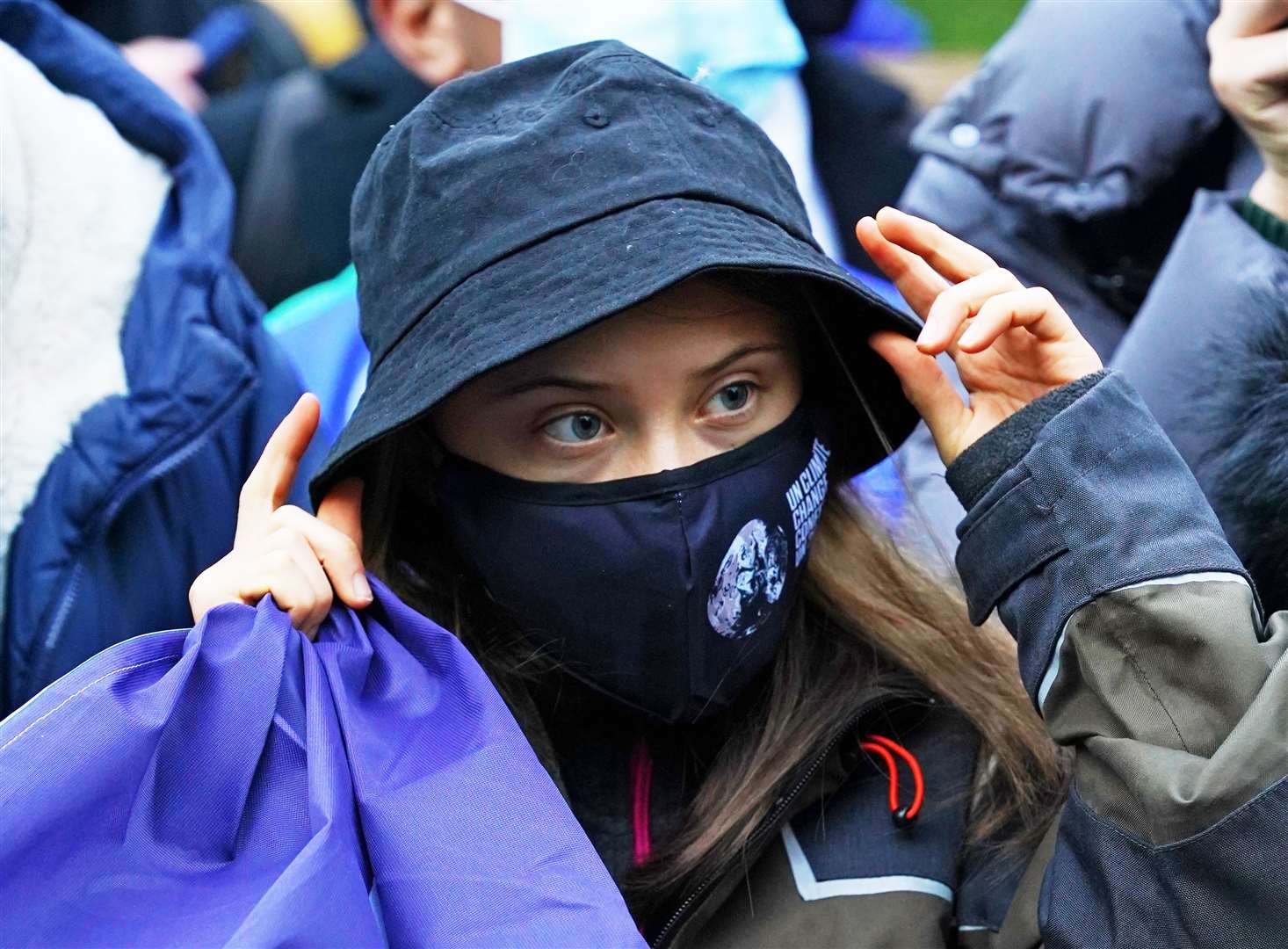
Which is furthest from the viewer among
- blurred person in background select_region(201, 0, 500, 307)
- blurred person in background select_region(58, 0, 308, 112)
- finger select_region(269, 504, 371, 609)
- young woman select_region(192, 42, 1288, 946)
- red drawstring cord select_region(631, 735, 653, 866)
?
blurred person in background select_region(58, 0, 308, 112)

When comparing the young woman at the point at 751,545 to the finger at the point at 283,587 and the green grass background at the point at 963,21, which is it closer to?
the finger at the point at 283,587

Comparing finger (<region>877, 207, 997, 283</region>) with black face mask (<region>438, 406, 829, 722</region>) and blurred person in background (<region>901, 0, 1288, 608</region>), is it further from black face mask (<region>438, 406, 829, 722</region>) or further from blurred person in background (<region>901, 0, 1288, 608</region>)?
blurred person in background (<region>901, 0, 1288, 608</region>)

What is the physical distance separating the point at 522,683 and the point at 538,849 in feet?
1.63

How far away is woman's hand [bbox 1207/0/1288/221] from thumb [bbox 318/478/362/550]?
1.31 m

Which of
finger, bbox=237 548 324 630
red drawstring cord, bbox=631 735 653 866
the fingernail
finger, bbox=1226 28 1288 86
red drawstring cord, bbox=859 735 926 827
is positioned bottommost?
red drawstring cord, bbox=631 735 653 866

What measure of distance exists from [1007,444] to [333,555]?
76cm

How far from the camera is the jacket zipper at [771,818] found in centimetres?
169

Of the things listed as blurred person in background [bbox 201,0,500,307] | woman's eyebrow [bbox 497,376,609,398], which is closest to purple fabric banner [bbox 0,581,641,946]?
woman's eyebrow [bbox 497,376,609,398]

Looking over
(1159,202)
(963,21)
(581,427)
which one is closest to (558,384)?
(581,427)

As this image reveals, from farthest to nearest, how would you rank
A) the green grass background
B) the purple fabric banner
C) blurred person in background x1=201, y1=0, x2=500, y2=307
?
the green grass background, blurred person in background x1=201, y1=0, x2=500, y2=307, the purple fabric banner

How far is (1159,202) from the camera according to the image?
2.46 metres

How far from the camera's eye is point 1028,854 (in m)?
1.75

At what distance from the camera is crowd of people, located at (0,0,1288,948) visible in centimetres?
137

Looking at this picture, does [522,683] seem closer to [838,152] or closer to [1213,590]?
[1213,590]
